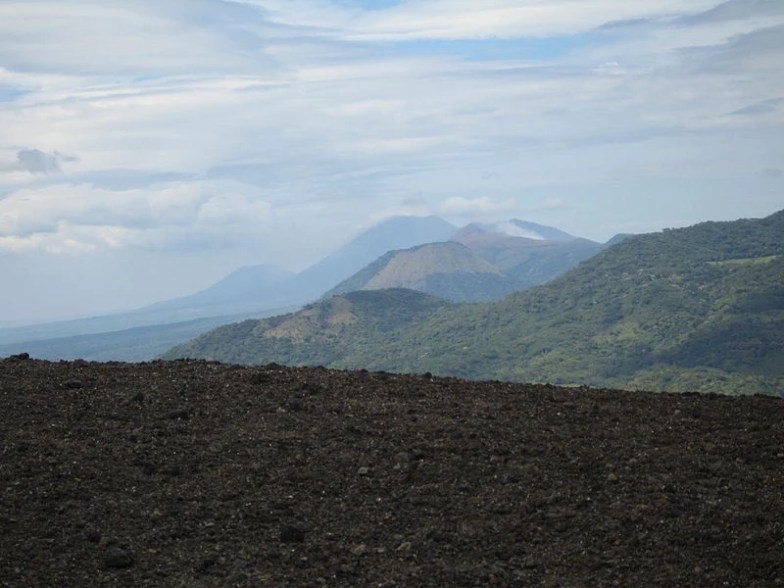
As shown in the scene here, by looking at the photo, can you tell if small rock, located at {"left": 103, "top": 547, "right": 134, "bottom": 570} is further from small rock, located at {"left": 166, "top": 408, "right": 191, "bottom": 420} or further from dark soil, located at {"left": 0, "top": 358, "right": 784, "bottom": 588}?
small rock, located at {"left": 166, "top": 408, "right": 191, "bottom": 420}

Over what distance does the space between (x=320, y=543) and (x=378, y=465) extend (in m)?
2.10

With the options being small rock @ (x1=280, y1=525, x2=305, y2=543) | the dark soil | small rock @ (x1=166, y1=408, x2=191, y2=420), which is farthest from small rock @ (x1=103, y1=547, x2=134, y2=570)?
small rock @ (x1=166, y1=408, x2=191, y2=420)

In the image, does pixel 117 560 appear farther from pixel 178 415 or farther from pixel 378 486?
pixel 178 415

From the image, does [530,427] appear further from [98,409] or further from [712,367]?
[712,367]

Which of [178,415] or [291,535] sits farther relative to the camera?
[178,415]

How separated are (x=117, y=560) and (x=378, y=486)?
11.7 ft

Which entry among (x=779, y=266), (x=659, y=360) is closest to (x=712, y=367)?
(x=659, y=360)

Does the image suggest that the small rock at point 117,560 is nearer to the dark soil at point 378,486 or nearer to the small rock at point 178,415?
the dark soil at point 378,486

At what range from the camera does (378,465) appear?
13672 mm

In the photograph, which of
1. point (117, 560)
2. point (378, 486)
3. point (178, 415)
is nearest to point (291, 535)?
point (378, 486)

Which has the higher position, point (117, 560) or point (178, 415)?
point (178, 415)

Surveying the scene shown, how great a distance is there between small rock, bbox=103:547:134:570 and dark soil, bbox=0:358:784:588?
0.01 metres

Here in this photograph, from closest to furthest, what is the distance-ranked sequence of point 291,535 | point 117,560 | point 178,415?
point 117,560
point 291,535
point 178,415

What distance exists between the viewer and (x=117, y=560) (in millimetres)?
11305
